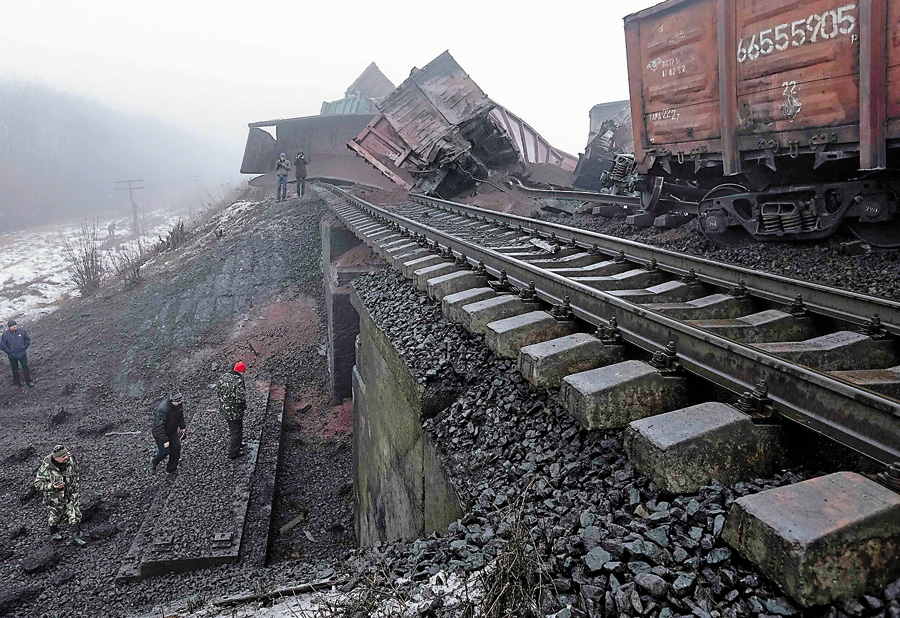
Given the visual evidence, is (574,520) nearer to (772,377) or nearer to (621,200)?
(772,377)

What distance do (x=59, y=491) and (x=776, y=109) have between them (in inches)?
374

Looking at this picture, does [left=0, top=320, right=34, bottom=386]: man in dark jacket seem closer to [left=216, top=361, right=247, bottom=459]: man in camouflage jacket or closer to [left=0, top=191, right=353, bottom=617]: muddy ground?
[left=0, top=191, right=353, bottom=617]: muddy ground

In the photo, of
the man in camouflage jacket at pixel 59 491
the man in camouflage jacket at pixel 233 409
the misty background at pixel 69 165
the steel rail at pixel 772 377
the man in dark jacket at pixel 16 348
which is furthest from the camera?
the misty background at pixel 69 165

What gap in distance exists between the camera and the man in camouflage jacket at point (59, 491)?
6.82 metres

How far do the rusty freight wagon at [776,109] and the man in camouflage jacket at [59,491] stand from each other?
8.74 m

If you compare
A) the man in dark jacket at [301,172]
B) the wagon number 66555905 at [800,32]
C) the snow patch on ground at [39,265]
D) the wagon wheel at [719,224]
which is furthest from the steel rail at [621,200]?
the snow patch on ground at [39,265]

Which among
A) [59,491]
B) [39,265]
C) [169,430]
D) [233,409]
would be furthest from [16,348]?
[39,265]

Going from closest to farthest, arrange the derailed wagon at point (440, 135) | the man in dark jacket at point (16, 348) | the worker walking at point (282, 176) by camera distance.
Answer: the man in dark jacket at point (16, 348), the derailed wagon at point (440, 135), the worker walking at point (282, 176)

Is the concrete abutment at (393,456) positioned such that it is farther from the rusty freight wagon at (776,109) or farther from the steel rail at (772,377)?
the rusty freight wagon at (776,109)

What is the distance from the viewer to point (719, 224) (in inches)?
297

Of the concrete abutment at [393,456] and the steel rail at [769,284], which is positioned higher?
the steel rail at [769,284]

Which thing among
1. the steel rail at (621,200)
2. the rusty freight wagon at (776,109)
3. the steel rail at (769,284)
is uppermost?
the rusty freight wagon at (776,109)

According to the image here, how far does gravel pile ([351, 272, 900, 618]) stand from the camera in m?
1.67

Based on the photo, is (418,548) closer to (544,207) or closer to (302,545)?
(302,545)
